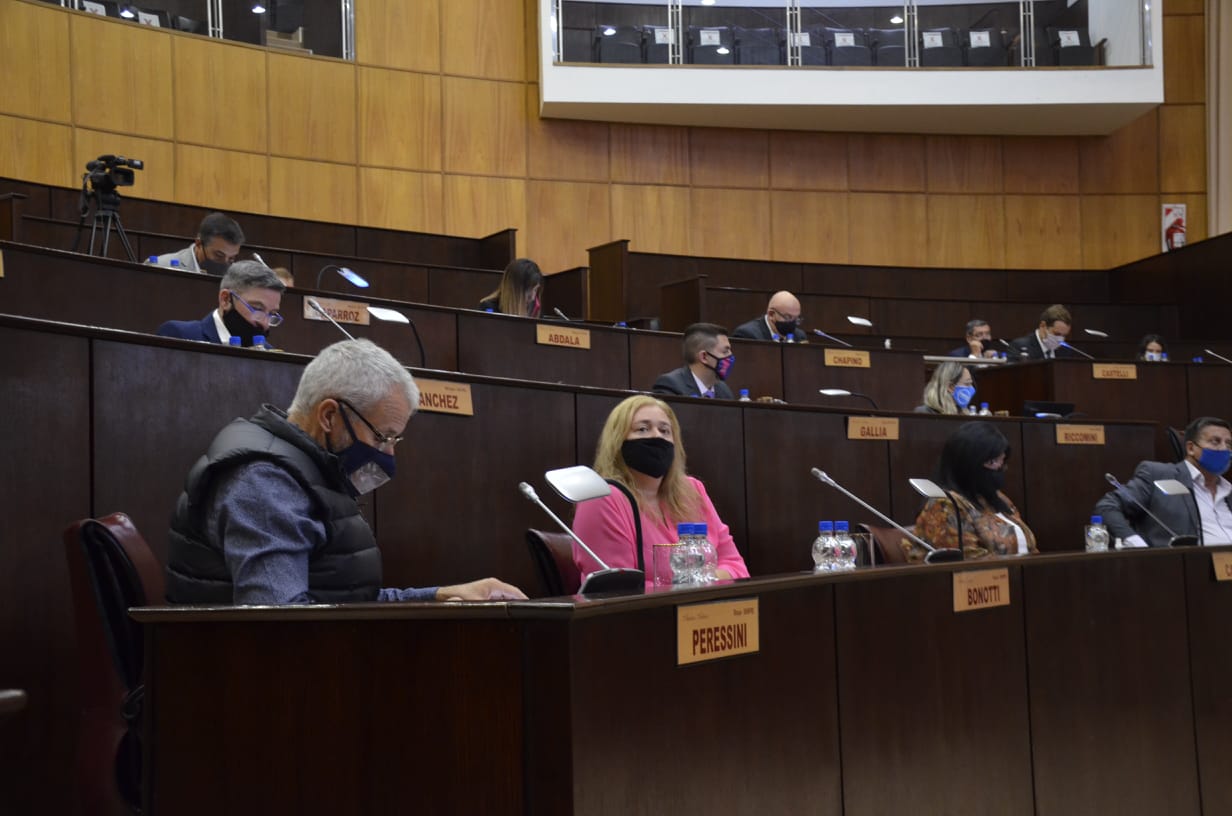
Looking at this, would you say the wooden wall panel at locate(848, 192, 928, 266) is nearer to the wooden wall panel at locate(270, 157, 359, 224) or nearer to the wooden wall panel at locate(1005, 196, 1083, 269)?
the wooden wall panel at locate(1005, 196, 1083, 269)

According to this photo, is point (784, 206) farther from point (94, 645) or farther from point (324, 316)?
point (94, 645)

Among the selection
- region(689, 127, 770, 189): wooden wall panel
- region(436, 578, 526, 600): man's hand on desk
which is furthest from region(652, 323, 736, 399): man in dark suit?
region(689, 127, 770, 189): wooden wall panel

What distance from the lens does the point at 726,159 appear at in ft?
36.0

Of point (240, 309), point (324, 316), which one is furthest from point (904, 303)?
point (240, 309)

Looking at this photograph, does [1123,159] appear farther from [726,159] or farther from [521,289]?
[521,289]

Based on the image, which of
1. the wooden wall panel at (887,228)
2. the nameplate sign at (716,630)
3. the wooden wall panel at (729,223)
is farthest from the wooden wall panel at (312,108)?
the nameplate sign at (716,630)

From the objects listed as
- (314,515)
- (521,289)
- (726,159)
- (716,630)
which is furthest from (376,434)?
(726,159)

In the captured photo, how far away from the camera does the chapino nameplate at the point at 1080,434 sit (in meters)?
5.44

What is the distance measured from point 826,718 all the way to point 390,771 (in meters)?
0.76

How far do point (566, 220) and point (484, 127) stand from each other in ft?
3.09

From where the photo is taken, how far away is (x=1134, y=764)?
274cm

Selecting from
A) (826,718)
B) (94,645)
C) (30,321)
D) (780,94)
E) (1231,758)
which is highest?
(780,94)

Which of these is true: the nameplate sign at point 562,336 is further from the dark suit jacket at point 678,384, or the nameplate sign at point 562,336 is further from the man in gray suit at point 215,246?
the man in gray suit at point 215,246

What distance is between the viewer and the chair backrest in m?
2.76
